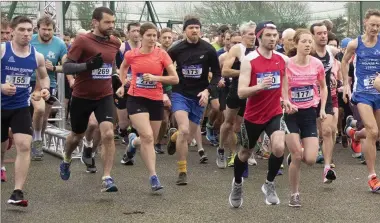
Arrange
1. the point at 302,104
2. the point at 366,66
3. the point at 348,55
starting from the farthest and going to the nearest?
the point at 348,55 < the point at 366,66 < the point at 302,104

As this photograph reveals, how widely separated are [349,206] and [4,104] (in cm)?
354

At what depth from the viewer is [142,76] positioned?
8.57 meters

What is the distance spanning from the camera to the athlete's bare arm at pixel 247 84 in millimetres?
6797

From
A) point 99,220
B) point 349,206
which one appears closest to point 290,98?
point 349,206

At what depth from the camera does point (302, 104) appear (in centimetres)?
784

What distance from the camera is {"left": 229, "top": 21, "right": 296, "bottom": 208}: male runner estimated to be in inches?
278

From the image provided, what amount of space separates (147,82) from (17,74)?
158 centimetres

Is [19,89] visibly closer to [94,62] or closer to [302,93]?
[94,62]

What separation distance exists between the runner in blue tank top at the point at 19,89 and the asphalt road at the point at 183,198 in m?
0.60

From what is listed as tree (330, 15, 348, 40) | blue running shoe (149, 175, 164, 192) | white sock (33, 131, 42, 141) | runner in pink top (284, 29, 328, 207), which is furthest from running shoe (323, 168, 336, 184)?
tree (330, 15, 348, 40)

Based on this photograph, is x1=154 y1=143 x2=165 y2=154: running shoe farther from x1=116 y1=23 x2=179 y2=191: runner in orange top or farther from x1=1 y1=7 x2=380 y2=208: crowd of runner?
x1=116 y1=23 x2=179 y2=191: runner in orange top

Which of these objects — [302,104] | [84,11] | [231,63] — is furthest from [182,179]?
[84,11]

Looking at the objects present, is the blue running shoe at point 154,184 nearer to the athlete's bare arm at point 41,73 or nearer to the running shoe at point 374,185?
the athlete's bare arm at point 41,73

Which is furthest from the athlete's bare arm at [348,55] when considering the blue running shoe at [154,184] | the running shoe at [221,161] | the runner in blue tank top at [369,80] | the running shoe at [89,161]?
the running shoe at [89,161]
